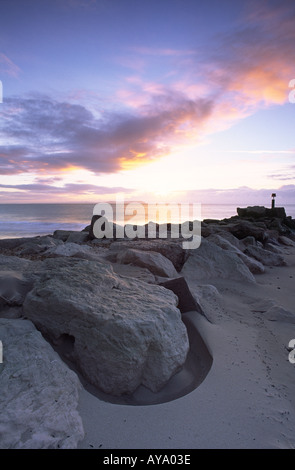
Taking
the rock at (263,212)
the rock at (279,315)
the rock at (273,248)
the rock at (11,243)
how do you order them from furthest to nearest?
the rock at (263,212) → the rock at (273,248) → the rock at (11,243) → the rock at (279,315)

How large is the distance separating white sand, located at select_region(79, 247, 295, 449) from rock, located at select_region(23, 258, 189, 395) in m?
0.25

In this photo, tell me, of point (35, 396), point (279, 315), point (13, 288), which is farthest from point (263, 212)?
point (35, 396)

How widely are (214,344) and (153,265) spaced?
7.25 feet

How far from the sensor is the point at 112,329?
2654mm

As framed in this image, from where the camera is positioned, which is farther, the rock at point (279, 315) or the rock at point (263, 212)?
the rock at point (263, 212)

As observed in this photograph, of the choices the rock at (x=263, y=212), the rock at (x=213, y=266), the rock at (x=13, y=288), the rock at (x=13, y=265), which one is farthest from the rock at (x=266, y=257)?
the rock at (x=263, y=212)

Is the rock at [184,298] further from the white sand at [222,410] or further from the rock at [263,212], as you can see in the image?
the rock at [263,212]

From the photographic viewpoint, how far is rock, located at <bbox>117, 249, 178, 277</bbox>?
545cm

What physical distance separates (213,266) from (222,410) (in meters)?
4.23

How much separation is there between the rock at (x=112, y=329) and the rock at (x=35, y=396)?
0.22 meters

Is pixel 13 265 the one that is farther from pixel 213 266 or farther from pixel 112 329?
pixel 213 266

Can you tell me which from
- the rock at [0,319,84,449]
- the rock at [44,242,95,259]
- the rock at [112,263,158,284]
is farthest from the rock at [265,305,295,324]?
the rock at [44,242,95,259]

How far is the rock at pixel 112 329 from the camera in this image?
102 inches
